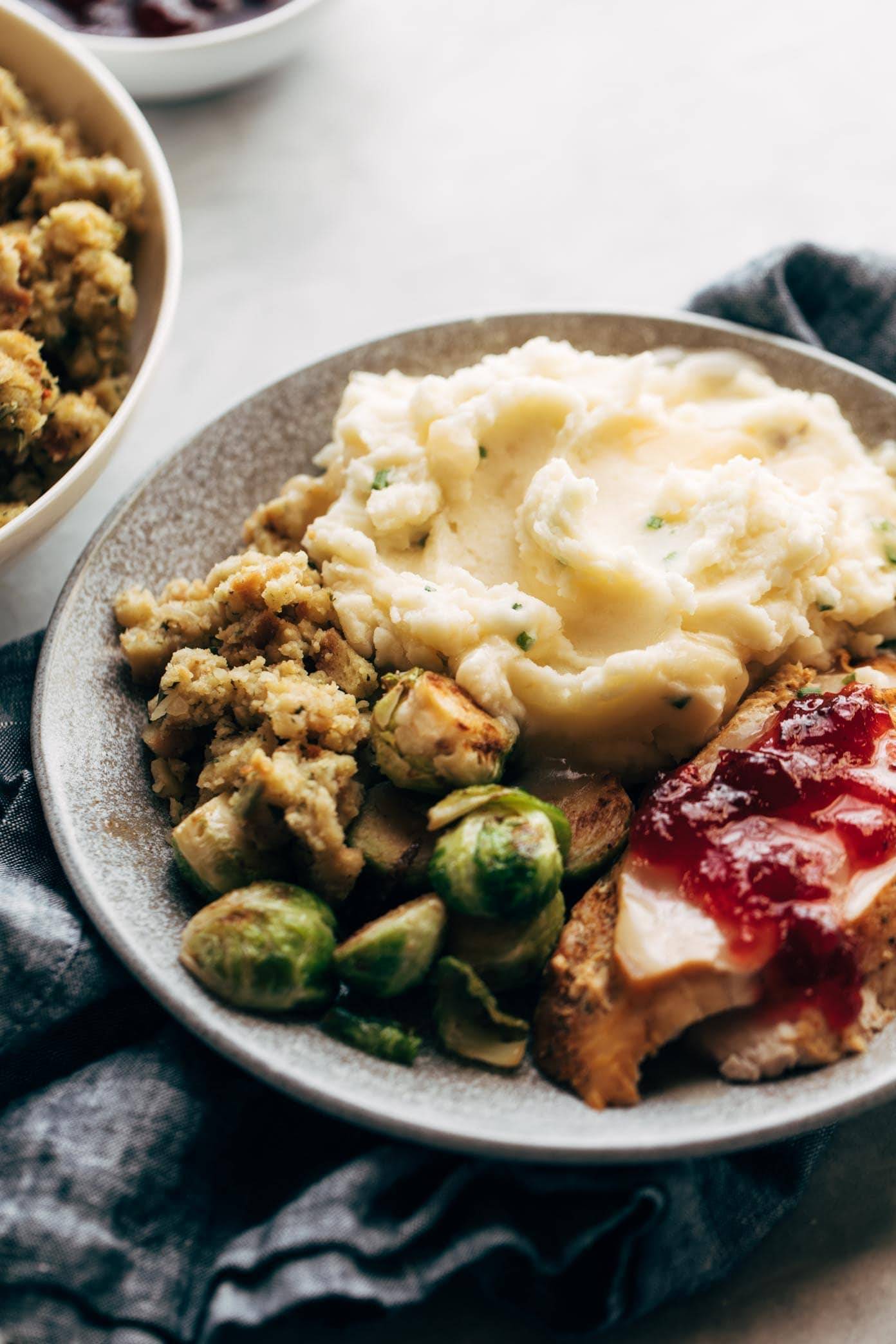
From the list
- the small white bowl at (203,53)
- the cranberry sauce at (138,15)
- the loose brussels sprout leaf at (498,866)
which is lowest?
the loose brussels sprout leaf at (498,866)

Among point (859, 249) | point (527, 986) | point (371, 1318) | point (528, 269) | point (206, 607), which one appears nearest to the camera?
point (371, 1318)

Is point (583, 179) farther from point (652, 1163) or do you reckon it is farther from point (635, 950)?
point (652, 1163)

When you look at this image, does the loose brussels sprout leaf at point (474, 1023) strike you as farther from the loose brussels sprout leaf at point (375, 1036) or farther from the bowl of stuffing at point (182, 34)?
the bowl of stuffing at point (182, 34)

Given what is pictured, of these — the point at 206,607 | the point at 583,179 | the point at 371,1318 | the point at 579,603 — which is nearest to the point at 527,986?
the point at 371,1318

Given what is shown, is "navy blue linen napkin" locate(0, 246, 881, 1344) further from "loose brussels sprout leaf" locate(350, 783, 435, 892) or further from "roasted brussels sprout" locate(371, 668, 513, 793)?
"roasted brussels sprout" locate(371, 668, 513, 793)

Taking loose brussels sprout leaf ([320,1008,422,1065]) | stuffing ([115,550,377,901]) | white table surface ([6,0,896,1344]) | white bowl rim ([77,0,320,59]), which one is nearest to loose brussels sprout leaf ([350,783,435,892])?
stuffing ([115,550,377,901])

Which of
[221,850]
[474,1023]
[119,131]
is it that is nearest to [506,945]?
[474,1023]

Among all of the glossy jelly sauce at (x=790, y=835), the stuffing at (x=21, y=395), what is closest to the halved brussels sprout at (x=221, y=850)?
the glossy jelly sauce at (x=790, y=835)
